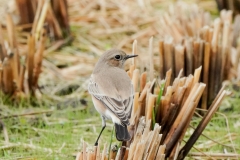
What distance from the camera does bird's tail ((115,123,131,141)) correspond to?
453 centimetres

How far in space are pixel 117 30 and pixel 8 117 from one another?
11.7ft

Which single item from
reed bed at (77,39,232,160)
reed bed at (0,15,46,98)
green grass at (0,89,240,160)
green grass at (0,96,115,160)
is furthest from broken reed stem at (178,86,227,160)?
reed bed at (0,15,46,98)

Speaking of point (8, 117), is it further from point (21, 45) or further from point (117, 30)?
point (117, 30)

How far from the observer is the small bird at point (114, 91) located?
4.74 metres

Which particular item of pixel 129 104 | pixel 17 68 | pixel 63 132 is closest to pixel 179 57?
pixel 63 132

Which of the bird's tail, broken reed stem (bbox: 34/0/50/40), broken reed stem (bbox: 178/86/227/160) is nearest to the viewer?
the bird's tail

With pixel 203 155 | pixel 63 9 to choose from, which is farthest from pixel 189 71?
pixel 63 9

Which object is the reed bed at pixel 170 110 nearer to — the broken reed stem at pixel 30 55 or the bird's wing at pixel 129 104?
the bird's wing at pixel 129 104

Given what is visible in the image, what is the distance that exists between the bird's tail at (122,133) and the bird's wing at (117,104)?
1.7 inches

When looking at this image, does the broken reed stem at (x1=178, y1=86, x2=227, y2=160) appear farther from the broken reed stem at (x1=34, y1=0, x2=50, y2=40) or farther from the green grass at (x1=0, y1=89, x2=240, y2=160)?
the broken reed stem at (x1=34, y1=0, x2=50, y2=40)

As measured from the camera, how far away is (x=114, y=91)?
5207 mm

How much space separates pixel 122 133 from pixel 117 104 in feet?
1.51

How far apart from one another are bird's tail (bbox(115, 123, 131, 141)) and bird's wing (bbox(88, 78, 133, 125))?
0.14 feet

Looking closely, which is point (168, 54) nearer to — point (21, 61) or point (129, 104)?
point (21, 61)
